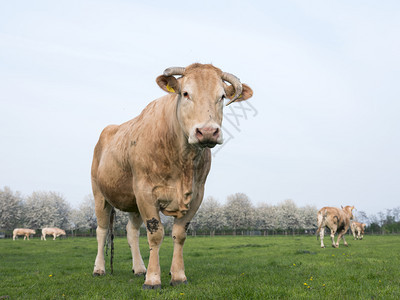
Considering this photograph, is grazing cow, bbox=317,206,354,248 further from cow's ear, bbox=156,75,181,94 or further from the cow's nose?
the cow's nose

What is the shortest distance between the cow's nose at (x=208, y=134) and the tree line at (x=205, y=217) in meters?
63.5

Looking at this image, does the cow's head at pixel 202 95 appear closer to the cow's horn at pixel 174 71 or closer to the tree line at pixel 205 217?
the cow's horn at pixel 174 71

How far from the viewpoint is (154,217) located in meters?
5.97

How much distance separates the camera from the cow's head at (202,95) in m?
4.91

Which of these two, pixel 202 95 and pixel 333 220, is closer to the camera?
pixel 202 95

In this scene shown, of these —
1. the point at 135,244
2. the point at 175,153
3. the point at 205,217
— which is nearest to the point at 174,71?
the point at 175,153

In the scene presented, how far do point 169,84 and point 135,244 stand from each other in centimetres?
428

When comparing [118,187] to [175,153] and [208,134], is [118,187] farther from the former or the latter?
[208,134]

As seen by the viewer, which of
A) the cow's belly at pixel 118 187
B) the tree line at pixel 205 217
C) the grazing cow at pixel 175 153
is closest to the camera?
the grazing cow at pixel 175 153

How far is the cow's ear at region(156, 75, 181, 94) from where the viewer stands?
19.0 feet

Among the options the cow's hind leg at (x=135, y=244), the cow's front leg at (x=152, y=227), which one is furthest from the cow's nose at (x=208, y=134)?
the cow's hind leg at (x=135, y=244)

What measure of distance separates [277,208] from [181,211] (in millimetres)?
95326

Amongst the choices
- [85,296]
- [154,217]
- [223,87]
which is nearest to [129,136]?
[154,217]

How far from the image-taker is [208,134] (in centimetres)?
482
